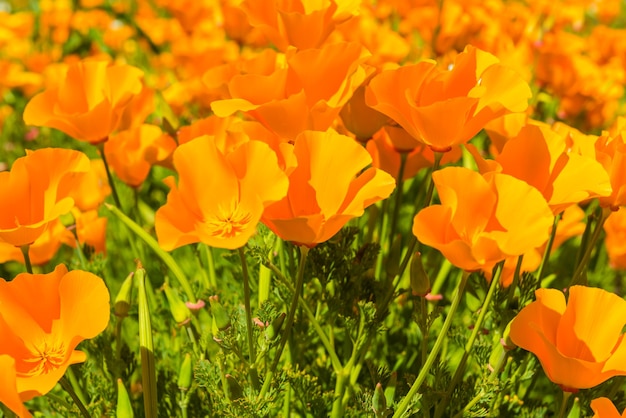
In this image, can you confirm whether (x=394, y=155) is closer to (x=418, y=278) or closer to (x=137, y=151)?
(x=418, y=278)

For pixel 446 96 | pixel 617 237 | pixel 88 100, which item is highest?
pixel 446 96

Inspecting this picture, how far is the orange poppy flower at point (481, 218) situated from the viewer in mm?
771

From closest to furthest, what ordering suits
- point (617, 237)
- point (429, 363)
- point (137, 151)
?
point (429, 363), point (137, 151), point (617, 237)

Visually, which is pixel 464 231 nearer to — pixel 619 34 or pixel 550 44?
pixel 550 44

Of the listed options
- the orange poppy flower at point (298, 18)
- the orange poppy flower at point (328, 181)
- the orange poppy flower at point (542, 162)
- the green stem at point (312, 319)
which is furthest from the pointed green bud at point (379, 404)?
the orange poppy flower at point (298, 18)

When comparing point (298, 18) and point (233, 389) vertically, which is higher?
point (298, 18)

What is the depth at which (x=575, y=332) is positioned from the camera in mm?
864

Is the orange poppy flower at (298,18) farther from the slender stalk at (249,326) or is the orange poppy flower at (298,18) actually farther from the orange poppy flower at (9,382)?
the orange poppy flower at (9,382)

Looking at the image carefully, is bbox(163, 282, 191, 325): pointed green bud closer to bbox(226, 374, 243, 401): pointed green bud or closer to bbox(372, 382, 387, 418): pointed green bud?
bbox(226, 374, 243, 401): pointed green bud

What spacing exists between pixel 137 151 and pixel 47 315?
0.60 m

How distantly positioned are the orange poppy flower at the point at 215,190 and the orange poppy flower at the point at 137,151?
50cm

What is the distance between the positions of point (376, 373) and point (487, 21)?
1.67 meters

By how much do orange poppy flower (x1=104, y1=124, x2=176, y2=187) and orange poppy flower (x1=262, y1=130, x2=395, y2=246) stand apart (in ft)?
1.77

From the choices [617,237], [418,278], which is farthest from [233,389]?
[617,237]
